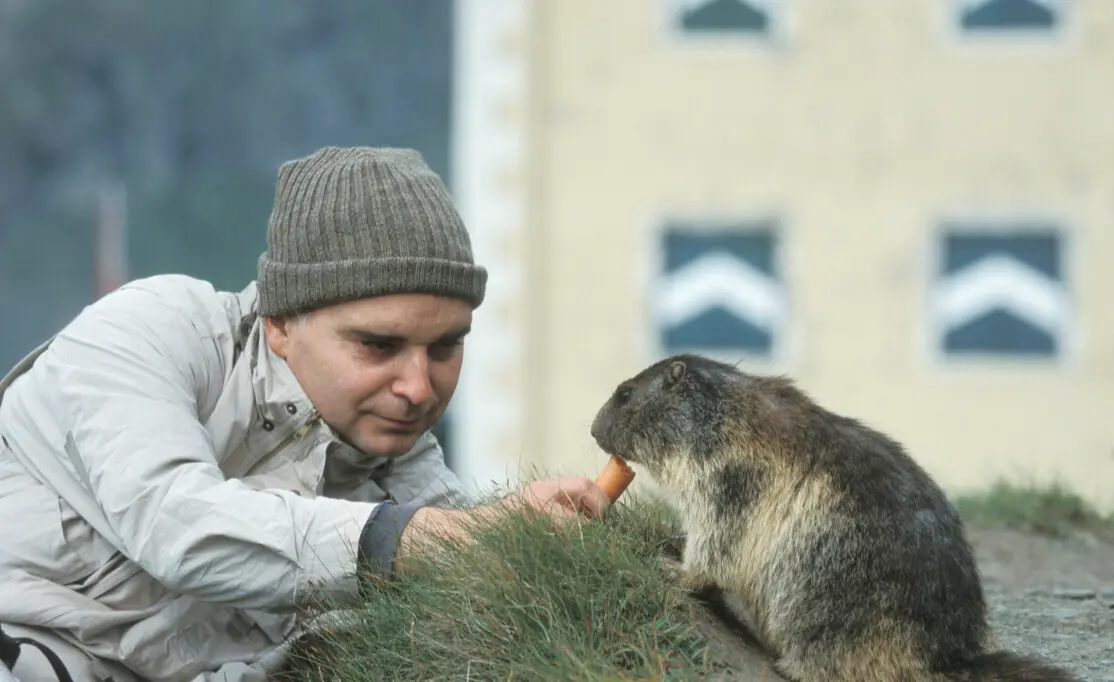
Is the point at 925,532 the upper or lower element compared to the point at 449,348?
lower

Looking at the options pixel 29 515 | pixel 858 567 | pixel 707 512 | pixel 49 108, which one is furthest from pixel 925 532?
pixel 49 108

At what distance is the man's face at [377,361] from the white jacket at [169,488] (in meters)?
0.06

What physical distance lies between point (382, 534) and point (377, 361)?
48 centimetres

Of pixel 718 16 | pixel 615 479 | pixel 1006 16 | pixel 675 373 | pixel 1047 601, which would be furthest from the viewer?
pixel 1006 16

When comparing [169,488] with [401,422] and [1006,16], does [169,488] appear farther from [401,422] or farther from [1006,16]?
[1006,16]

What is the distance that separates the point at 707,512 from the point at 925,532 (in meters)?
0.57

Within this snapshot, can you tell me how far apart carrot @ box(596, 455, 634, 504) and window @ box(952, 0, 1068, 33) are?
1630cm

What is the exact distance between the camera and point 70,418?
3.83m

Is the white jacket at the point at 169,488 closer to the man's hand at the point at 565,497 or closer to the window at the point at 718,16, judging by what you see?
the man's hand at the point at 565,497

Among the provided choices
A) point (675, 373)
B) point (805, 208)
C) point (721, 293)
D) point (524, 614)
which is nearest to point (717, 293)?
point (721, 293)

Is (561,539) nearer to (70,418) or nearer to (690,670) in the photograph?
(690,670)

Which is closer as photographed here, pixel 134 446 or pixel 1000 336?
pixel 134 446

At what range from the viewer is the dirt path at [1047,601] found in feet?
14.1

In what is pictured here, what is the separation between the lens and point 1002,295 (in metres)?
19.0
